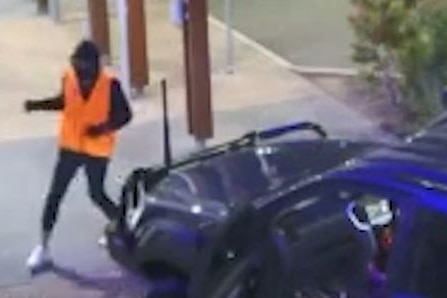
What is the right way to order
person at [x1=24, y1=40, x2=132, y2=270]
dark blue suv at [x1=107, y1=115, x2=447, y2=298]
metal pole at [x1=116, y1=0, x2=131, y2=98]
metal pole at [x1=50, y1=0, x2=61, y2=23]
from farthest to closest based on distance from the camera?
metal pole at [x1=50, y1=0, x2=61, y2=23] < metal pole at [x1=116, y1=0, x2=131, y2=98] < person at [x1=24, y1=40, x2=132, y2=270] < dark blue suv at [x1=107, y1=115, x2=447, y2=298]

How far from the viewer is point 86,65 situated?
9.72 metres

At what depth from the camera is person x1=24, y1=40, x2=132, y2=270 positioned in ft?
32.2

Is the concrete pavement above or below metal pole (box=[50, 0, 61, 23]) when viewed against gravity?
below

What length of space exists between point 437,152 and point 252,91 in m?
8.63

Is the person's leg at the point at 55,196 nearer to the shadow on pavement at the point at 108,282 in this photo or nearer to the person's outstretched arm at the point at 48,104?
the shadow on pavement at the point at 108,282

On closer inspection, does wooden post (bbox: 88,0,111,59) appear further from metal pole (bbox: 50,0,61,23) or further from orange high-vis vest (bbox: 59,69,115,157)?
orange high-vis vest (bbox: 59,69,115,157)

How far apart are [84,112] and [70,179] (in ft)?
1.90

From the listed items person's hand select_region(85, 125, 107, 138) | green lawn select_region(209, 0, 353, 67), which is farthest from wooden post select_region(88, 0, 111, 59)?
person's hand select_region(85, 125, 107, 138)

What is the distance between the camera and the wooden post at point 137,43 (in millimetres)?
14758

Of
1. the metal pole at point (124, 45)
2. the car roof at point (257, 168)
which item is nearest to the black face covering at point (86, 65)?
the car roof at point (257, 168)

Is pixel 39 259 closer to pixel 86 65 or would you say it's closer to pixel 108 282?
pixel 108 282

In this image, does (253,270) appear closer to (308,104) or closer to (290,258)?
(290,258)

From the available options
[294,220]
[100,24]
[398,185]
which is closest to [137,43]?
[100,24]

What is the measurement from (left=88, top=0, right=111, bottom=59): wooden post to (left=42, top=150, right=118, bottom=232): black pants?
5654 mm
